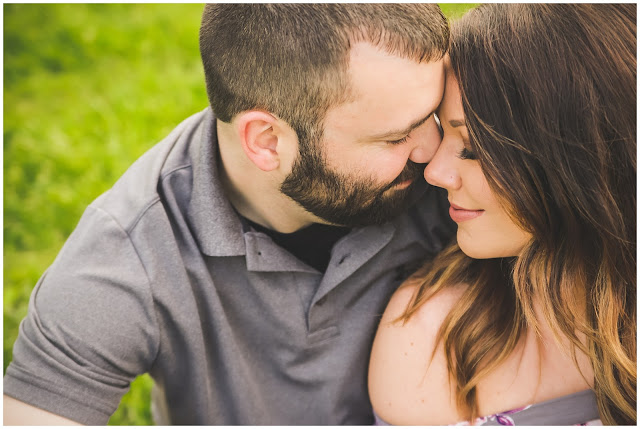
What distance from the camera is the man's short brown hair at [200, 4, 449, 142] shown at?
1693 millimetres

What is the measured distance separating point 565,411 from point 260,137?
51.1 inches

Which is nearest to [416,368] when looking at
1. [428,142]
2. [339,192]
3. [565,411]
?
[565,411]

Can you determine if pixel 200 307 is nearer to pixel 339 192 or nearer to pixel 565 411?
pixel 339 192

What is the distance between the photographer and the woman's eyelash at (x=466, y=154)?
1.68 m

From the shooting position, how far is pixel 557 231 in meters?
1.72

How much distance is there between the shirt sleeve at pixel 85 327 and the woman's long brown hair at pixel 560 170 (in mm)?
1003

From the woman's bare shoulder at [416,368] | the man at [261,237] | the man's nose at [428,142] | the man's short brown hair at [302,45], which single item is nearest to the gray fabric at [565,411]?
the woman's bare shoulder at [416,368]

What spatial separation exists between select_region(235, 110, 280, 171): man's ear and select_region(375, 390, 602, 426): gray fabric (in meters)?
1.14

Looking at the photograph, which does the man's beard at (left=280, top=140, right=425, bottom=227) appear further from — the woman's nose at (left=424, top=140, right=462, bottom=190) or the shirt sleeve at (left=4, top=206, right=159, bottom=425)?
the shirt sleeve at (left=4, top=206, right=159, bottom=425)

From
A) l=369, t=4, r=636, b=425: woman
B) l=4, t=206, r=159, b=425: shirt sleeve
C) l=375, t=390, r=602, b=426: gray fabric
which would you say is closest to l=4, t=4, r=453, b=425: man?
l=4, t=206, r=159, b=425: shirt sleeve

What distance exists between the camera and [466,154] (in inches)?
67.2

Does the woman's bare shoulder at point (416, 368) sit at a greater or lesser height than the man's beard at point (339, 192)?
lesser

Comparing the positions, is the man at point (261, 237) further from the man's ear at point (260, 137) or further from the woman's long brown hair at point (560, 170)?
the woman's long brown hair at point (560, 170)

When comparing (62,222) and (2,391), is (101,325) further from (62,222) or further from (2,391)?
(62,222)
